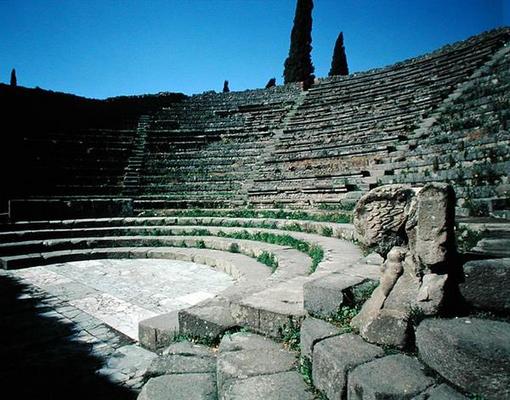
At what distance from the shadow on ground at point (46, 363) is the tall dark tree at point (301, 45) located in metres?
27.5

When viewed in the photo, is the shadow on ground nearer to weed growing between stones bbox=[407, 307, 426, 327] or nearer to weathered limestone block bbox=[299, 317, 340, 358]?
weathered limestone block bbox=[299, 317, 340, 358]

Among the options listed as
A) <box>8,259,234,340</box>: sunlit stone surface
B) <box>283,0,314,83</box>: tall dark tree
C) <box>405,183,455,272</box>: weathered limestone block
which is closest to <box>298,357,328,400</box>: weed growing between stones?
<box>405,183,455,272</box>: weathered limestone block

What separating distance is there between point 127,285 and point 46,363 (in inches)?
93.3

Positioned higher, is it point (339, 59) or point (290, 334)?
point (339, 59)

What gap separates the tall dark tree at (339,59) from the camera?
3097 centimetres

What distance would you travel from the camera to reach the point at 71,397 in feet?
7.93

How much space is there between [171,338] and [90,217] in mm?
8020

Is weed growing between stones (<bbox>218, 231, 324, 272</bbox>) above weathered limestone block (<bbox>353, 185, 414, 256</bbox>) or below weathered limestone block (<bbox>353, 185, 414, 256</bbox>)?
below

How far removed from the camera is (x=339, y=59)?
102 ft

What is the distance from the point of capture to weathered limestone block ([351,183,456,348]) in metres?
1.81

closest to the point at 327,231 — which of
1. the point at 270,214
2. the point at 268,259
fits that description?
the point at 268,259

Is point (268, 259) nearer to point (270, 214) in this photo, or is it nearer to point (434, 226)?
point (270, 214)

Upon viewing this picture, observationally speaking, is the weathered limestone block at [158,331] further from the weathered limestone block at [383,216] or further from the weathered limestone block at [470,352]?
the weathered limestone block at [470,352]

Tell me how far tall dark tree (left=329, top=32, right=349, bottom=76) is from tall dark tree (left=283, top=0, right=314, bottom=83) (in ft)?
13.3
